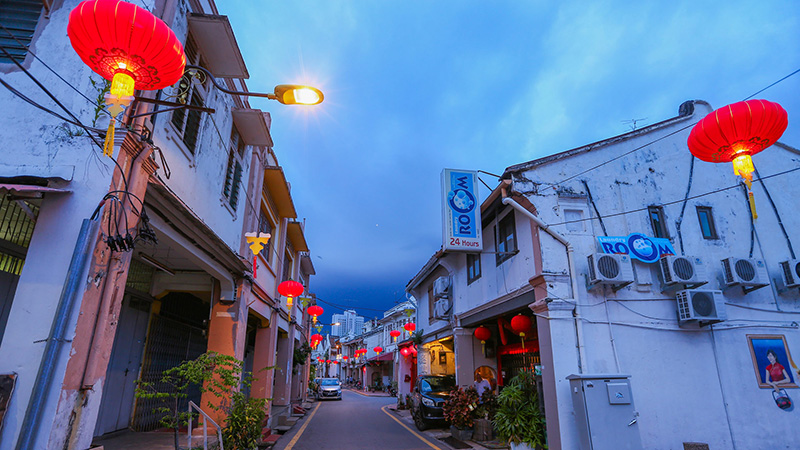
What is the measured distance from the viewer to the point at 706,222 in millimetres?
10117

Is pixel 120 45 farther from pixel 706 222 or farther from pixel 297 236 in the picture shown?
pixel 297 236

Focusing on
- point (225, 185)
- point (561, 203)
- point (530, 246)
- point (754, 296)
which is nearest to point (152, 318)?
point (225, 185)

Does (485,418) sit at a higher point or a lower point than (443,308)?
lower

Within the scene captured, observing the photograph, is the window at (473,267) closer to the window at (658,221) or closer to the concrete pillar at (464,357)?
the concrete pillar at (464,357)

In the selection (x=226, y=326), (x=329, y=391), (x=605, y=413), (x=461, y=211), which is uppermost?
(x=461, y=211)

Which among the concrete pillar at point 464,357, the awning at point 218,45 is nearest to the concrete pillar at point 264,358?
the concrete pillar at point 464,357

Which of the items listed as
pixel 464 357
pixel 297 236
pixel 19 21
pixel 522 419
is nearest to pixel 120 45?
pixel 19 21

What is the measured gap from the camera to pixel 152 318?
32.6 ft

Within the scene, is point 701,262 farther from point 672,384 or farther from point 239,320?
point 239,320

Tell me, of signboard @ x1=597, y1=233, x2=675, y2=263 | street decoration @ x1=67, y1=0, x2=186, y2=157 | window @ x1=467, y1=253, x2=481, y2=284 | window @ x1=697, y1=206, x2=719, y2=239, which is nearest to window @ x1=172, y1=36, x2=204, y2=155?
street decoration @ x1=67, y1=0, x2=186, y2=157

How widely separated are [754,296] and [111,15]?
12.6 m

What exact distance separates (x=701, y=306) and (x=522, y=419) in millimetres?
4547

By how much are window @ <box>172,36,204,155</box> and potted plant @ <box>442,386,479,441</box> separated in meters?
9.41

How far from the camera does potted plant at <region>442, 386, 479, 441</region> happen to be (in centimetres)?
1135
